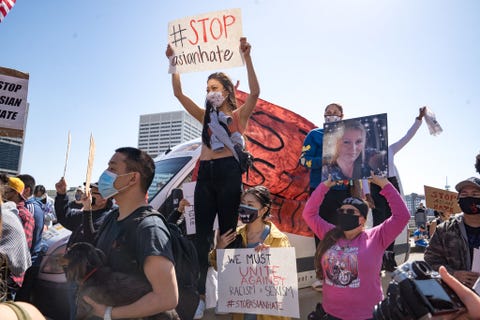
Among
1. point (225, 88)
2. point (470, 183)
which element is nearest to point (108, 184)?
point (225, 88)

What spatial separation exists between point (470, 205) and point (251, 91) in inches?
80.5

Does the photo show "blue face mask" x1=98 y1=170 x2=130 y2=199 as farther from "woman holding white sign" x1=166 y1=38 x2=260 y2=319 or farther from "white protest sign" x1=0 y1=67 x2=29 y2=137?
"white protest sign" x1=0 y1=67 x2=29 y2=137

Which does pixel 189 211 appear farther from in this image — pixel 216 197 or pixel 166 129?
pixel 166 129

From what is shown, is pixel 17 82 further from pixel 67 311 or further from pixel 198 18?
pixel 67 311

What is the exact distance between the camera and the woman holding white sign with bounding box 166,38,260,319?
326 centimetres

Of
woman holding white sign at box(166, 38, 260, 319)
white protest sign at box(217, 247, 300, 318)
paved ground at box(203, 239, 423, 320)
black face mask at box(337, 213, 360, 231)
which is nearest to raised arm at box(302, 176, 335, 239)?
black face mask at box(337, 213, 360, 231)

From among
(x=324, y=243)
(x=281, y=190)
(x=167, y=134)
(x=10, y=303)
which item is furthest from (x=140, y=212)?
(x=167, y=134)

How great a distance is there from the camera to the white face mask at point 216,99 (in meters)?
3.43

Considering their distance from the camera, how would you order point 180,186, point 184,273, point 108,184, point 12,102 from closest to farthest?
point 184,273, point 108,184, point 12,102, point 180,186

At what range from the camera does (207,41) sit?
3.89 meters

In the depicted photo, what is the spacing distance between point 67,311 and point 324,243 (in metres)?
Result: 2.84

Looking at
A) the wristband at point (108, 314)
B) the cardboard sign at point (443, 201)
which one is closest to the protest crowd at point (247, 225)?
the wristband at point (108, 314)

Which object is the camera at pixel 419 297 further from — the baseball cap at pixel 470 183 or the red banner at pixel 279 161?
the red banner at pixel 279 161

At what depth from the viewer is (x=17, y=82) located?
15.7ft
